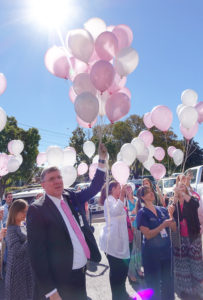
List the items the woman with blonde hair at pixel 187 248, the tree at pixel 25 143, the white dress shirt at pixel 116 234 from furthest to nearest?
the tree at pixel 25 143 < the woman with blonde hair at pixel 187 248 < the white dress shirt at pixel 116 234

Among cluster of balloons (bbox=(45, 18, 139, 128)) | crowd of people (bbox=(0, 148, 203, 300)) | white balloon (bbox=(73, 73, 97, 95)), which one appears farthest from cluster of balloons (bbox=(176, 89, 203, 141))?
white balloon (bbox=(73, 73, 97, 95))

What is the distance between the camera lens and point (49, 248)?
1.89 metres

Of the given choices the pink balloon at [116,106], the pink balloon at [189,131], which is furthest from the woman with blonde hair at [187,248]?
the pink balloon at [116,106]

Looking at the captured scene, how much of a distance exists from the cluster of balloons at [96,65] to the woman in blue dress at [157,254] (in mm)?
1342

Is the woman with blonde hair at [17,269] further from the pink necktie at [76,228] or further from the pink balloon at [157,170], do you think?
the pink balloon at [157,170]

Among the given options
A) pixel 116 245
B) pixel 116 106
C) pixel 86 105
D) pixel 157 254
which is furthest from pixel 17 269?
pixel 116 106

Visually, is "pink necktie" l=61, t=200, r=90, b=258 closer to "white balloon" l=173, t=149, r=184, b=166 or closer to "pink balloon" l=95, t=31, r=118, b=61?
"pink balloon" l=95, t=31, r=118, b=61

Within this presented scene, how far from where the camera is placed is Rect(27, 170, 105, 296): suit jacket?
179cm

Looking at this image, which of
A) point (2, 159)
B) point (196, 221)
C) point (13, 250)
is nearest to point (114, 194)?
Answer: point (196, 221)

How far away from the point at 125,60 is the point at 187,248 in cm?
283

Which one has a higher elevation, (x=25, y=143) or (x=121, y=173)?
(x=25, y=143)

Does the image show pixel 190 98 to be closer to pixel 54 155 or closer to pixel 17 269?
pixel 54 155

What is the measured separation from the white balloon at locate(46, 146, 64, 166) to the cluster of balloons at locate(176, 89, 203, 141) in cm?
246

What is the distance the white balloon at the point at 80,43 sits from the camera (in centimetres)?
270
